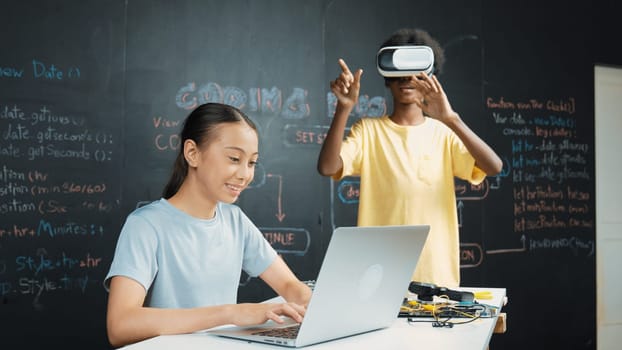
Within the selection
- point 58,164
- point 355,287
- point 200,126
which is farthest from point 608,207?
point 355,287

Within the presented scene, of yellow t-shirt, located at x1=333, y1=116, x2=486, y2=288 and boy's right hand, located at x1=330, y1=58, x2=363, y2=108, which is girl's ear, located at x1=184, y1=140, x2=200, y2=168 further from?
yellow t-shirt, located at x1=333, y1=116, x2=486, y2=288

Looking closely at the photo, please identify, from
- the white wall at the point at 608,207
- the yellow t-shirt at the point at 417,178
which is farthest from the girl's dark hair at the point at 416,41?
the white wall at the point at 608,207

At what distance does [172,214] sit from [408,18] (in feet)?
8.90

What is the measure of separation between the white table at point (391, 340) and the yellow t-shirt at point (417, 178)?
70 cm

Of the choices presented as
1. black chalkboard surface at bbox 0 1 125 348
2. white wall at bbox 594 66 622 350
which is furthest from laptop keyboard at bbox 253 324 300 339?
white wall at bbox 594 66 622 350

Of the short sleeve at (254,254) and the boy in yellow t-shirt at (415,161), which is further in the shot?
the boy in yellow t-shirt at (415,161)

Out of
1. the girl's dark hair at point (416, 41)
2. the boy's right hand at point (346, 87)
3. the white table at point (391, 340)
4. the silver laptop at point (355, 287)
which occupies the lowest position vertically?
the white table at point (391, 340)

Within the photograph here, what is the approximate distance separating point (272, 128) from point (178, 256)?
2.11 m

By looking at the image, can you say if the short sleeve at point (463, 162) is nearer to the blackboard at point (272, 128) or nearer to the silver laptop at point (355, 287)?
the silver laptop at point (355, 287)

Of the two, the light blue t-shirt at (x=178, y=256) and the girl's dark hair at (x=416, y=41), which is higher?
the girl's dark hair at (x=416, y=41)

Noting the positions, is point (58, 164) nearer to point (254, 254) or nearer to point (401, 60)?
point (254, 254)

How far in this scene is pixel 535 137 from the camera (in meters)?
4.45

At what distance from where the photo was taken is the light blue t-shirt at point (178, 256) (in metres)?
1.68

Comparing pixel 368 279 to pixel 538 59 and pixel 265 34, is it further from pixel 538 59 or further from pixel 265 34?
pixel 538 59
